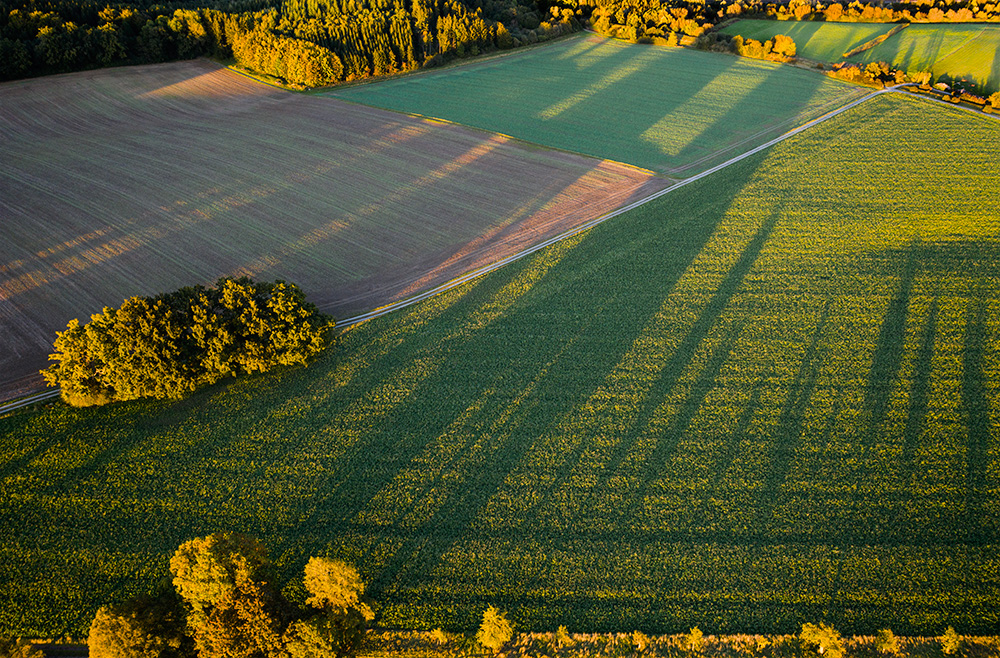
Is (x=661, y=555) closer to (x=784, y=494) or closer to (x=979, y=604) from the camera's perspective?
(x=784, y=494)

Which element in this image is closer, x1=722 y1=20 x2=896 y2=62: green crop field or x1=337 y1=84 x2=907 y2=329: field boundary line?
x1=337 y1=84 x2=907 y2=329: field boundary line

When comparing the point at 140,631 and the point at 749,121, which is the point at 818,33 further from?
the point at 140,631

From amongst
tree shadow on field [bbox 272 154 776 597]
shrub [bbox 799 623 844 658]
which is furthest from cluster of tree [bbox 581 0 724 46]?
shrub [bbox 799 623 844 658]

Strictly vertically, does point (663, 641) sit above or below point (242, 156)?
below

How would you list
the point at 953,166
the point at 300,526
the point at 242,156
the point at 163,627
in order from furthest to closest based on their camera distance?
the point at 242,156 < the point at 953,166 < the point at 300,526 < the point at 163,627

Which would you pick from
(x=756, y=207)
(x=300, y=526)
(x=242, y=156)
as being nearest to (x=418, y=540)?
(x=300, y=526)

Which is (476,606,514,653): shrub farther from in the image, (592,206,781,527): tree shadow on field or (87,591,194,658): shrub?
Result: (87,591,194,658): shrub

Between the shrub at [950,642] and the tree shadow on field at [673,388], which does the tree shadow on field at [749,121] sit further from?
the shrub at [950,642]
